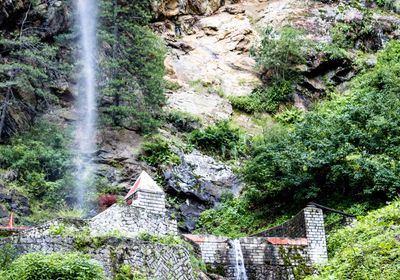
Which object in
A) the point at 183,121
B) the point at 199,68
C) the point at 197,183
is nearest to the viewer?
the point at 197,183

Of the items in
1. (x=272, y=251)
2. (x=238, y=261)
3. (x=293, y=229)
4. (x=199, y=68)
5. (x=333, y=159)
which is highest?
(x=199, y=68)

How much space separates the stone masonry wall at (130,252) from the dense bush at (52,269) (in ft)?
3.85

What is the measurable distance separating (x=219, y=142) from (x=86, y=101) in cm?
594

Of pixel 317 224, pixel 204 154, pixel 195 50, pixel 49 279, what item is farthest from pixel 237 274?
pixel 195 50

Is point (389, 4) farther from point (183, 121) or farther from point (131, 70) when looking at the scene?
point (131, 70)

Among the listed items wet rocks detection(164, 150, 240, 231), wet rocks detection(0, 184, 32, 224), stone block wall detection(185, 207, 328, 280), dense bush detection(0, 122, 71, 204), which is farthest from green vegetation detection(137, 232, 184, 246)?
wet rocks detection(164, 150, 240, 231)

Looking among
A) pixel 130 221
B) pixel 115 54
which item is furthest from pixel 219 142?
pixel 130 221

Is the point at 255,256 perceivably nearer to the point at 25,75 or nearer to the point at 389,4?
the point at 25,75

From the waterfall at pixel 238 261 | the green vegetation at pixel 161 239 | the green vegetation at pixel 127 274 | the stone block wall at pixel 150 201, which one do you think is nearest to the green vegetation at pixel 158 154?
the waterfall at pixel 238 261

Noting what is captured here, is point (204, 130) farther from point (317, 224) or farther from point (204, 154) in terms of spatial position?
point (317, 224)

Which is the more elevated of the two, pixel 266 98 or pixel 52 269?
pixel 266 98

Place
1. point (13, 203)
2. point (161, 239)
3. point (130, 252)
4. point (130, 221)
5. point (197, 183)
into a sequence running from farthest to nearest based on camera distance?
1. point (197, 183)
2. point (13, 203)
3. point (130, 221)
4. point (161, 239)
5. point (130, 252)

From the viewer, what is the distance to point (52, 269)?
10148mm

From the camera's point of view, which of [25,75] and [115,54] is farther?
[115,54]
